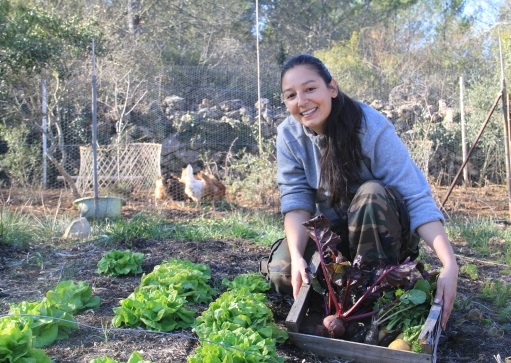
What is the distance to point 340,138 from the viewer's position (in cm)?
277

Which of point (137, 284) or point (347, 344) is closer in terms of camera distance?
point (347, 344)

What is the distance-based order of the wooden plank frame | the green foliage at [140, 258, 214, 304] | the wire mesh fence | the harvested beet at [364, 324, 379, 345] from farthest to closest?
the wire mesh fence → the green foliage at [140, 258, 214, 304] → the harvested beet at [364, 324, 379, 345] → the wooden plank frame

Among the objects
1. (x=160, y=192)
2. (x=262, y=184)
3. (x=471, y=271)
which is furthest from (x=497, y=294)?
(x=160, y=192)

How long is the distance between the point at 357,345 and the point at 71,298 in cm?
133

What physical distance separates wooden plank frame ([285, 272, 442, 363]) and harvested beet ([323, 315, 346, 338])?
8cm

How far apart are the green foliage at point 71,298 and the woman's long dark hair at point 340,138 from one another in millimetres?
1281

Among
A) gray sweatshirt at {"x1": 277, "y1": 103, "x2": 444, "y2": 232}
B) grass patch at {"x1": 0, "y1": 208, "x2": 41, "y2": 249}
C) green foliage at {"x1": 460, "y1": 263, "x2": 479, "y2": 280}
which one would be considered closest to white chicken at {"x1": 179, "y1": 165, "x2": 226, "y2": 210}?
grass patch at {"x1": 0, "y1": 208, "x2": 41, "y2": 249}

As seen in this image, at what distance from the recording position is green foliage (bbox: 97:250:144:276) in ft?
11.6

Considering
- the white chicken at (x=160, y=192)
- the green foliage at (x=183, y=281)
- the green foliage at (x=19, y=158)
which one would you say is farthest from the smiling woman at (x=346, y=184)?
the green foliage at (x=19, y=158)

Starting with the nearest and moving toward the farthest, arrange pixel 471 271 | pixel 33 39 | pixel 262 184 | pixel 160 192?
1. pixel 471 271
2. pixel 33 39
3. pixel 262 184
4. pixel 160 192

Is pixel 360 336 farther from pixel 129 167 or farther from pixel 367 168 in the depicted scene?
pixel 129 167

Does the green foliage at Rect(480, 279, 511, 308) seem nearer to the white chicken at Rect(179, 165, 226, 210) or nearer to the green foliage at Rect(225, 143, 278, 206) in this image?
the green foliage at Rect(225, 143, 278, 206)

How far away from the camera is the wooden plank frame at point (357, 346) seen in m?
2.22

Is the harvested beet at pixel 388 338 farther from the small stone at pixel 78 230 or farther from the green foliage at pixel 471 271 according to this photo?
the small stone at pixel 78 230
